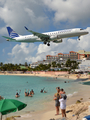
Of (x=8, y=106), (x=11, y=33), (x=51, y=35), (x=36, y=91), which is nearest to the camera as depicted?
(x=8, y=106)

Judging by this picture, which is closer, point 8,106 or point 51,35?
point 8,106

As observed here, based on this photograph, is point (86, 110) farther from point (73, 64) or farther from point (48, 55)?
point (48, 55)

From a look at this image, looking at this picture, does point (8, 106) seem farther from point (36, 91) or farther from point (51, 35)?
point (51, 35)

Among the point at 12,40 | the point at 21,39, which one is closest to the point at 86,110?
the point at 21,39

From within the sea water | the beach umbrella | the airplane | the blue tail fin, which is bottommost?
the sea water

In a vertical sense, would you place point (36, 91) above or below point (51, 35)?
below

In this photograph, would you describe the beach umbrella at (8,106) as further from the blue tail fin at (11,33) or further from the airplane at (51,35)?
the blue tail fin at (11,33)

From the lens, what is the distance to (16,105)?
7.62 meters

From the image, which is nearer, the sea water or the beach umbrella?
the beach umbrella

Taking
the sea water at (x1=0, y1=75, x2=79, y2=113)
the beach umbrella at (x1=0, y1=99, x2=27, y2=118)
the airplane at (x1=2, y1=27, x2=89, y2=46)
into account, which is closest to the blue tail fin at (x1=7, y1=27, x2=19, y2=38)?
the airplane at (x1=2, y1=27, x2=89, y2=46)

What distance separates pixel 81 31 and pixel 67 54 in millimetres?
116302

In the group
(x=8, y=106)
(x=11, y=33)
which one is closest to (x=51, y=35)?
(x=11, y=33)

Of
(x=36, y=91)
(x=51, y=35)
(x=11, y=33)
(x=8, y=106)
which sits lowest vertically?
(x=36, y=91)

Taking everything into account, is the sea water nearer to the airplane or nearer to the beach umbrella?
the beach umbrella
